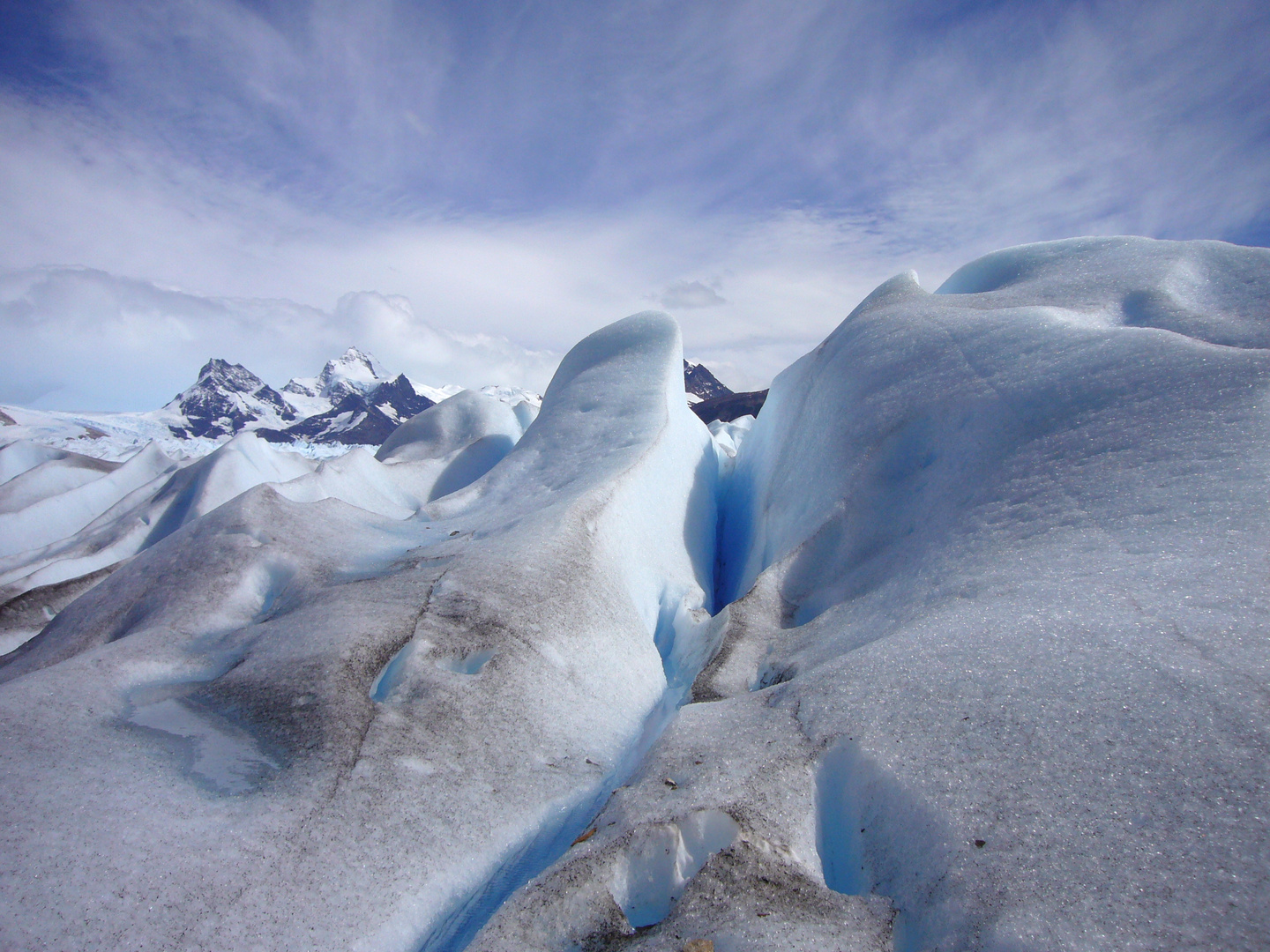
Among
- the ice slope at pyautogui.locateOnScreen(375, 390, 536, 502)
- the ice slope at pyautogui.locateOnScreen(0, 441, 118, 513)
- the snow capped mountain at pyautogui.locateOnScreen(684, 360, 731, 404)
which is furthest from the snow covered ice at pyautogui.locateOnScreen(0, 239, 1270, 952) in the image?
the snow capped mountain at pyautogui.locateOnScreen(684, 360, 731, 404)

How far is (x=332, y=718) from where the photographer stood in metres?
3.38

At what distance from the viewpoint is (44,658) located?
504cm

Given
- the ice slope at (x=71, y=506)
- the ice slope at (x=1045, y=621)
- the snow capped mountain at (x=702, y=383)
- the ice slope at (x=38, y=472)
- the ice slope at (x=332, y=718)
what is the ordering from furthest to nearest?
the snow capped mountain at (x=702, y=383)
the ice slope at (x=38, y=472)
the ice slope at (x=71, y=506)
the ice slope at (x=332, y=718)
the ice slope at (x=1045, y=621)

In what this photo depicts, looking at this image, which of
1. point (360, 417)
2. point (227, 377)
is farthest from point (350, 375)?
point (360, 417)

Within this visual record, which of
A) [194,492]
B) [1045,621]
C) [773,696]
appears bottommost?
[773,696]

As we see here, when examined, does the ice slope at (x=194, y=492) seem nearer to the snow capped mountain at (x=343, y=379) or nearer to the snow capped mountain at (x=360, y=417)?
the snow capped mountain at (x=360, y=417)

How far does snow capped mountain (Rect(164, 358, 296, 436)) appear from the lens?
12744 centimetres

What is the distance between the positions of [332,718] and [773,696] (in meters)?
2.42

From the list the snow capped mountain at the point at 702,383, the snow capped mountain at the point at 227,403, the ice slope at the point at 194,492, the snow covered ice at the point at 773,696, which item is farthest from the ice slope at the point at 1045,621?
the snow capped mountain at the point at 227,403

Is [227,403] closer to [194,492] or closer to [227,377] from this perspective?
[227,377]

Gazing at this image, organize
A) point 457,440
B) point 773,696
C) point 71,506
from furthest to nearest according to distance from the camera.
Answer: point 457,440 → point 71,506 → point 773,696

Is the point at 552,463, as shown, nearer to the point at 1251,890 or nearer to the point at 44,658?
the point at 44,658

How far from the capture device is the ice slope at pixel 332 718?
244 cm

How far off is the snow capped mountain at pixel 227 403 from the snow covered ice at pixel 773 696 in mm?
139763
